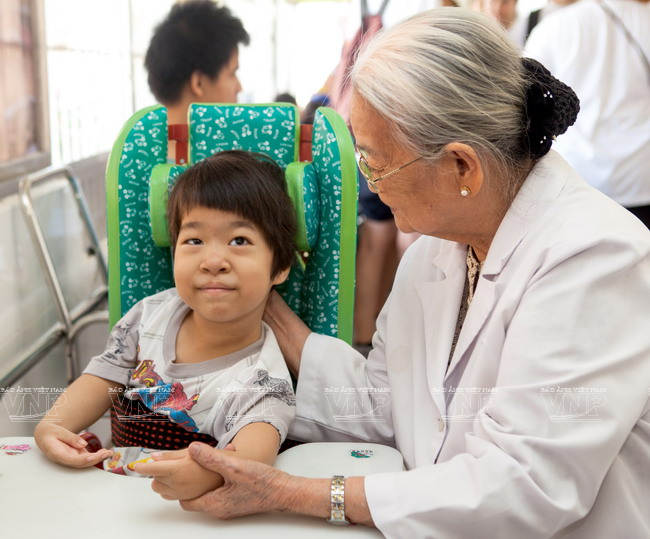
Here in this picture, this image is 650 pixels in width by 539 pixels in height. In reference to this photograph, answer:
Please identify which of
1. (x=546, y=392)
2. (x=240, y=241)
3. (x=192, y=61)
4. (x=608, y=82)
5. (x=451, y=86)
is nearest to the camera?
Answer: (x=546, y=392)

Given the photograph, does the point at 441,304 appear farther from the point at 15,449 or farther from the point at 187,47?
the point at 187,47

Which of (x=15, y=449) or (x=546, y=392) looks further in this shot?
(x=15, y=449)

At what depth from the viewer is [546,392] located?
1.25m

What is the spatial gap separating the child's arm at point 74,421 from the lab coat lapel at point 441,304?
2.18 ft

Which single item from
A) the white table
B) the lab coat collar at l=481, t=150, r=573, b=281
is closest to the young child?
the white table

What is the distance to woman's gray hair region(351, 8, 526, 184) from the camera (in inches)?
53.9

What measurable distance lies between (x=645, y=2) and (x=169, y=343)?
2.51 metres

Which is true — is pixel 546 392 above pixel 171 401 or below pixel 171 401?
above

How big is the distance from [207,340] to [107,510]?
0.54 meters

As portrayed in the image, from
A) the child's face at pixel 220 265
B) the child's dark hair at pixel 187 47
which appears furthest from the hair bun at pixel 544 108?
the child's dark hair at pixel 187 47

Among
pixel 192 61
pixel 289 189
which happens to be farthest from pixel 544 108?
pixel 192 61

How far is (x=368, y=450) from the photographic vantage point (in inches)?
61.2

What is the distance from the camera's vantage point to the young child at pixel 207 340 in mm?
1627

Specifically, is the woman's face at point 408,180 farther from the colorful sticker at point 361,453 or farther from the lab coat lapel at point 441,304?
the colorful sticker at point 361,453
